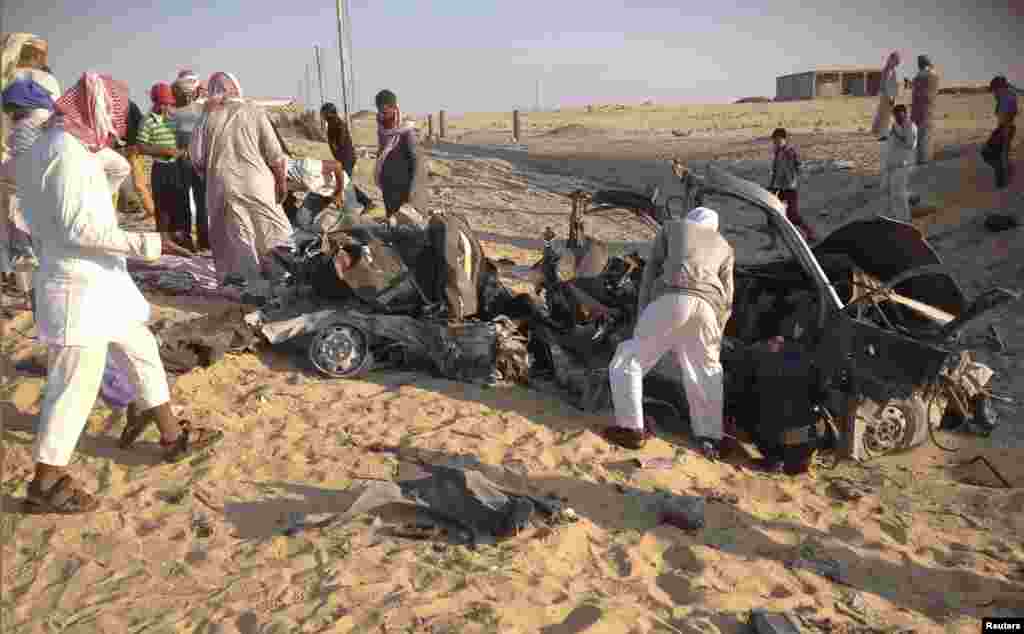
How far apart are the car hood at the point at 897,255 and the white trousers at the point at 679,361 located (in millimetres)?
1709

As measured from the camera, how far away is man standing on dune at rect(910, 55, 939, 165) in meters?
14.5

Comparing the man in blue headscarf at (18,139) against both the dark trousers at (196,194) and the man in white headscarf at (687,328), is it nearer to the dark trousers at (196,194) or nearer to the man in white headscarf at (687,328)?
the dark trousers at (196,194)

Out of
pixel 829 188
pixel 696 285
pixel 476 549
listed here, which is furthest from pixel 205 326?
pixel 829 188

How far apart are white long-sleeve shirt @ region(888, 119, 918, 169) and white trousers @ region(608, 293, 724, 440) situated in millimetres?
8815

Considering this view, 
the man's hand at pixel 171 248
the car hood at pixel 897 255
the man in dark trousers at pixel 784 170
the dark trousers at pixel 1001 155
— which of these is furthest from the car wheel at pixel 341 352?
the dark trousers at pixel 1001 155

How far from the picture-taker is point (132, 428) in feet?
16.9

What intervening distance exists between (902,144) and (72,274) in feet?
40.3

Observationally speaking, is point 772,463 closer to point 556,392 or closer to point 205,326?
point 556,392

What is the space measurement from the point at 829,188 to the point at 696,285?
580 inches

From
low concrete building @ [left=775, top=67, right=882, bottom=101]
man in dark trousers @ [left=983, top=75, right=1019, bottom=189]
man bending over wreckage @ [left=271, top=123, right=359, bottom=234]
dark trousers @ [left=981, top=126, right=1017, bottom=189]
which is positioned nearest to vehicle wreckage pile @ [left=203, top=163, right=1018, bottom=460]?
man bending over wreckage @ [left=271, top=123, right=359, bottom=234]

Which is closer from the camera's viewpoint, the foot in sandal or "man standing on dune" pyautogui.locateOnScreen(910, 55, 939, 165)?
the foot in sandal

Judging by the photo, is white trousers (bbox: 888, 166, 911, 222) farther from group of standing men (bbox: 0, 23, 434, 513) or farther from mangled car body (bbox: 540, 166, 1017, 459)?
group of standing men (bbox: 0, 23, 434, 513)

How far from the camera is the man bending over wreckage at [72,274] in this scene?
13.9ft

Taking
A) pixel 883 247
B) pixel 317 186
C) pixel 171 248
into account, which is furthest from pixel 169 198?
pixel 883 247
